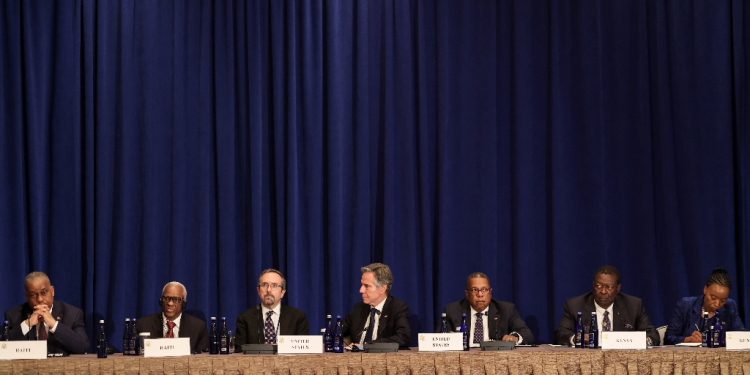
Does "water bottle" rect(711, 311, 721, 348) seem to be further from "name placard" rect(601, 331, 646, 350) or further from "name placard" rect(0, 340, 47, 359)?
"name placard" rect(0, 340, 47, 359)

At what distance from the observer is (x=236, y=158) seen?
6.62m

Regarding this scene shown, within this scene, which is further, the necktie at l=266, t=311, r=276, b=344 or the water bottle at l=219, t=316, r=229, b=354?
the necktie at l=266, t=311, r=276, b=344

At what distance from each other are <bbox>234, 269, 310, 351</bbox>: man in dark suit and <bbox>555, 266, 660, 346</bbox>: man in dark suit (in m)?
1.83

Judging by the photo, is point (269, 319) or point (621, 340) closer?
point (621, 340)

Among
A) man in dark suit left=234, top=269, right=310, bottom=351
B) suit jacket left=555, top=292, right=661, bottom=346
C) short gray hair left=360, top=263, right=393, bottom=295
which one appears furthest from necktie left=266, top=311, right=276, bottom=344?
suit jacket left=555, top=292, right=661, bottom=346

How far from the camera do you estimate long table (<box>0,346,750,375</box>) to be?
13.7ft

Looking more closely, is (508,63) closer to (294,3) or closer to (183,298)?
(294,3)

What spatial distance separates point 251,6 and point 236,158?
Result: 4.07ft

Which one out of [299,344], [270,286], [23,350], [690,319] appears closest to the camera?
[23,350]

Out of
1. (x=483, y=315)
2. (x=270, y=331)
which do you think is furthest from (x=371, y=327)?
(x=483, y=315)

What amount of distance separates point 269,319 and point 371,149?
1763 millimetres

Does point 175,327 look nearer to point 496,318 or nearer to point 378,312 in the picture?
point 378,312

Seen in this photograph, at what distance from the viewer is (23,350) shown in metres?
4.29

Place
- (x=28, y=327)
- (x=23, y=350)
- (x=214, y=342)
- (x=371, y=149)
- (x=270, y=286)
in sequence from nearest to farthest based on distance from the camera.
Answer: (x=23, y=350) → (x=214, y=342) → (x=28, y=327) → (x=270, y=286) → (x=371, y=149)
